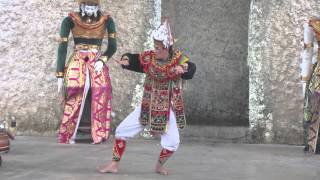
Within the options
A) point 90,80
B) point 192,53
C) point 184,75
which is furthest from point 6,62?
point 184,75

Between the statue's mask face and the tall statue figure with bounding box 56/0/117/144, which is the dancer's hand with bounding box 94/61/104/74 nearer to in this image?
the tall statue figure with bounding box 56/0/117/144

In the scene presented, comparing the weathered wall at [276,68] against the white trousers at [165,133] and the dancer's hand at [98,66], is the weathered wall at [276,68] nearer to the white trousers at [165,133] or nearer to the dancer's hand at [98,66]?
the dancer's hand at [98,66]

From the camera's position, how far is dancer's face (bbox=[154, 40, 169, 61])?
226 inches

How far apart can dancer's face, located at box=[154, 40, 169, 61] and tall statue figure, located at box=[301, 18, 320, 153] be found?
248 cm

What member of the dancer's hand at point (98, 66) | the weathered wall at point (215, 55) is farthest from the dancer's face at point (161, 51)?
the weathered wall at point (215, 55)

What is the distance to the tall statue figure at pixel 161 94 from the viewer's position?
577cm

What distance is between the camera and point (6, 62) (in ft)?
30.2

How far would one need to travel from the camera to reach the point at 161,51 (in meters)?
5.77

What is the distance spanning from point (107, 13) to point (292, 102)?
3028mm

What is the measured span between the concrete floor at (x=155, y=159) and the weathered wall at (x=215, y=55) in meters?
1.25

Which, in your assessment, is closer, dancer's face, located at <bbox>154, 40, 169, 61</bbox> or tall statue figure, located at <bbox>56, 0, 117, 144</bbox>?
dancer's face, located at <bbox>154, 40, 169, 61</bbox>

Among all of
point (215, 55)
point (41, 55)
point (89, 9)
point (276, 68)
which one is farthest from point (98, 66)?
point (276, 68)

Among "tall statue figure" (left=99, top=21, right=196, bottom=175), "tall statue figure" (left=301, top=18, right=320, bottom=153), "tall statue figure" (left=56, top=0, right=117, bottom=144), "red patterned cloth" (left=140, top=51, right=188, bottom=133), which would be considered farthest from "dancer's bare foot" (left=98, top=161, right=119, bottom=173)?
"tall statue figure" (left=301, top=18, right=320, bottom=153)

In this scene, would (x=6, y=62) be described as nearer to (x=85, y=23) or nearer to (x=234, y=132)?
(x=85, y=23)
